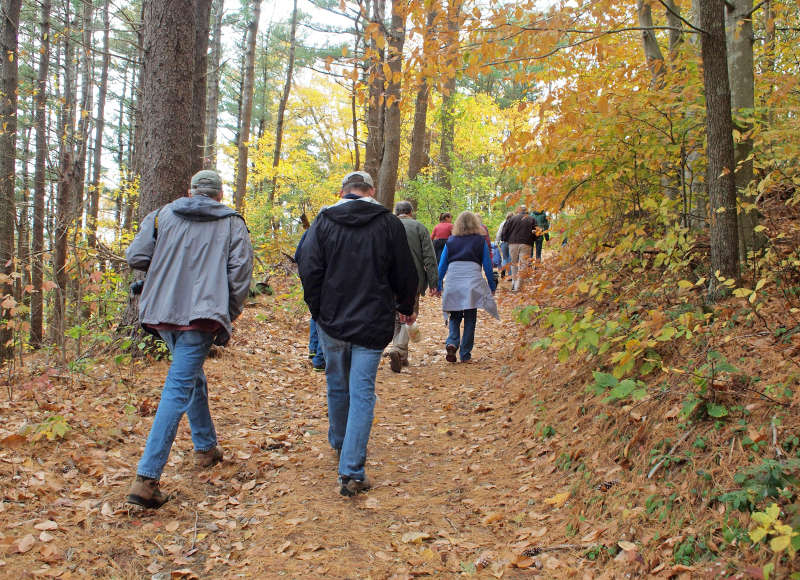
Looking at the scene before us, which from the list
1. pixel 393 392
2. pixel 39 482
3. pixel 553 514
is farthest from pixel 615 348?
pixel 39 482

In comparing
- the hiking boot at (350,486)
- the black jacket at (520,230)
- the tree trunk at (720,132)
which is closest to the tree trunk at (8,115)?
the hiking boot at (350,486)

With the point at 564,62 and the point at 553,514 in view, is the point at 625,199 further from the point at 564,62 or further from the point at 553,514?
the point at 553,514

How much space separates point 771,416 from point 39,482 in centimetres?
454

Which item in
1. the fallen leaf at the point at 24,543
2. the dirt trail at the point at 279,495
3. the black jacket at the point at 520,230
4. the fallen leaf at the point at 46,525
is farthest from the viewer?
the black jacket at the point at 520,230

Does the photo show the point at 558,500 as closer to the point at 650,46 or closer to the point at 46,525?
the point at 46,525

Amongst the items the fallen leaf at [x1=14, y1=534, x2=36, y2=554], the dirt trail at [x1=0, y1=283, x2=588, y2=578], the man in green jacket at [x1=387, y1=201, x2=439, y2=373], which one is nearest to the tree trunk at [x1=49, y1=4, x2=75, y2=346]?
the dirt trail at [x1=0, y1=283, x2=588, y2=578]

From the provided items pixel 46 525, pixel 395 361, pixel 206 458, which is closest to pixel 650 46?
pixel 395 361

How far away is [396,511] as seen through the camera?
12.6 feet

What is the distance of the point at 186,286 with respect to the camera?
3920 millimetres

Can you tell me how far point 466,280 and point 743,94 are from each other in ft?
13.7

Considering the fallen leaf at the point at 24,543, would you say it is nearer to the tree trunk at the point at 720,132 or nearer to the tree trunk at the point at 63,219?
the tree trunk at the point at 63,219

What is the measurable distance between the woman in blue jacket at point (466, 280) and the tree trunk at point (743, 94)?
3741mm

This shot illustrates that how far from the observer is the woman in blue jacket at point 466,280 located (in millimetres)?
8109

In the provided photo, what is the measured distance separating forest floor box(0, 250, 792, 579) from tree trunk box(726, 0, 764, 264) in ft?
6.21
